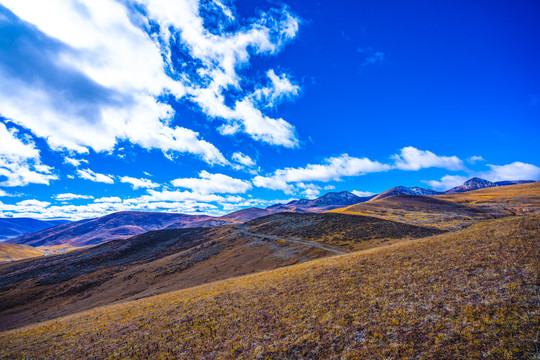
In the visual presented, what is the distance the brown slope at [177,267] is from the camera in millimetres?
41500

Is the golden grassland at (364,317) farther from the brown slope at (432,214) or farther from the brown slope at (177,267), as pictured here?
the brown slope at (432,214)

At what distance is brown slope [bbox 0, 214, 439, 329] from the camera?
136ft

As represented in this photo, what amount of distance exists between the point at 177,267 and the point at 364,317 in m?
53.3

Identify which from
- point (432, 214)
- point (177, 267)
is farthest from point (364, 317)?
point (432, 214)

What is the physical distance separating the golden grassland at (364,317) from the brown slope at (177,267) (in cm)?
2092

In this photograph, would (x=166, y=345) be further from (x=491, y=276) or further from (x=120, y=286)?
(x=120, y=286)

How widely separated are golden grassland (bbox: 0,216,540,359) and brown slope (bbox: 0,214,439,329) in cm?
2092

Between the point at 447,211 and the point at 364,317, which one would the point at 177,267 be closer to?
the point at 364,317

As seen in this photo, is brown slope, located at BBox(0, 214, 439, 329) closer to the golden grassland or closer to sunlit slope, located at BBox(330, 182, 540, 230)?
→ the golden grassland

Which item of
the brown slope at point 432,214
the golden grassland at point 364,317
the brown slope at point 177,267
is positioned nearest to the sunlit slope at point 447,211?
the brown slope at point 432,214

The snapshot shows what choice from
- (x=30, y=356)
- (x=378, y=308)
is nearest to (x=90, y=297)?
(x=30, y=356)

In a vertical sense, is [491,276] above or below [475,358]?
above

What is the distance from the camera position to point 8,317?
39.8m

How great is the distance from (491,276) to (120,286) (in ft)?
210
